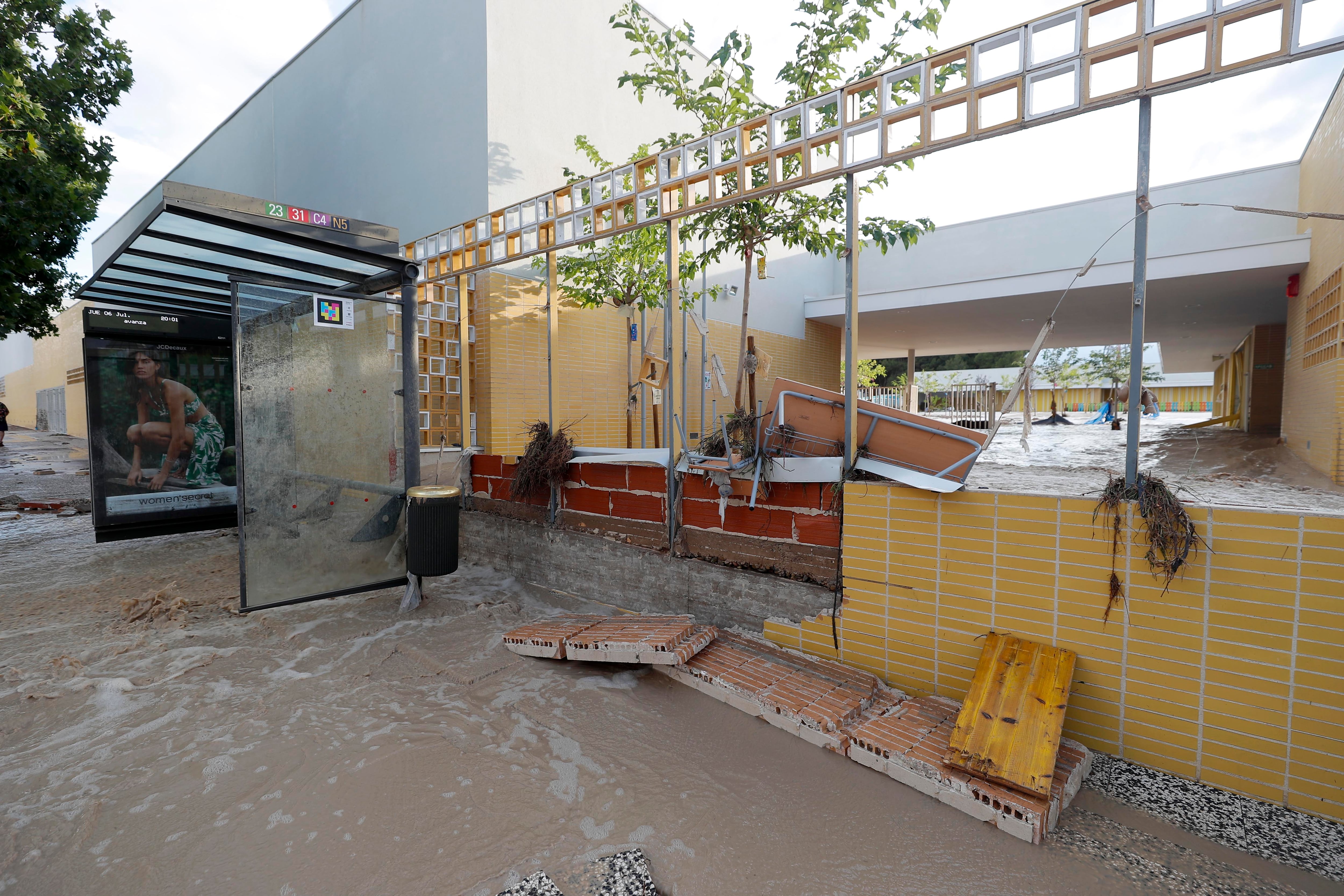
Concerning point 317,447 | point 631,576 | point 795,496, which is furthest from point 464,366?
point 795,496

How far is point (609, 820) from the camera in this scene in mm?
2434

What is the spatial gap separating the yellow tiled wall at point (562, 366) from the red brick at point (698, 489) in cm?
52

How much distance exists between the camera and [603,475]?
16.2 feet

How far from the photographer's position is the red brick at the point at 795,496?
12.0 feet

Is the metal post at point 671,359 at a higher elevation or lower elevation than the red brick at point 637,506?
higher

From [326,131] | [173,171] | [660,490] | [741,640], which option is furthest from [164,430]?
[173,171]

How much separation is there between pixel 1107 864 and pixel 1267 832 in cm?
73

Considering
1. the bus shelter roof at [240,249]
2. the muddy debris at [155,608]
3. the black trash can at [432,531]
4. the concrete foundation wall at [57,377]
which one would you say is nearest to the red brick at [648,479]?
the black trash can at [432,531]

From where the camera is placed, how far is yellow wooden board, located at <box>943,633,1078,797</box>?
94.2 inches

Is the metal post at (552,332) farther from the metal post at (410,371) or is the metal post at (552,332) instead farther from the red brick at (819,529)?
the red brick at (819,529)

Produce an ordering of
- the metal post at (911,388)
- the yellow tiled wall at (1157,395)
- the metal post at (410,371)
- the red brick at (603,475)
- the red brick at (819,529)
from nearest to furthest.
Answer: the red brick at (819,529), the red brick at (603,475), the metal post at (410,371), the metal post at (911,388), the yellow tiled wall at (1157,395)

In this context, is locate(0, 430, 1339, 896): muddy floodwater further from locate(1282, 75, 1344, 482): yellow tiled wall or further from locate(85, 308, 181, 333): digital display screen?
locate(1282, 75, 1344, 482): yellow tiled wall

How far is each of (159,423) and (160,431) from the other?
10cm

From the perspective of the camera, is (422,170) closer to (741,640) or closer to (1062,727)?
(741,640)
